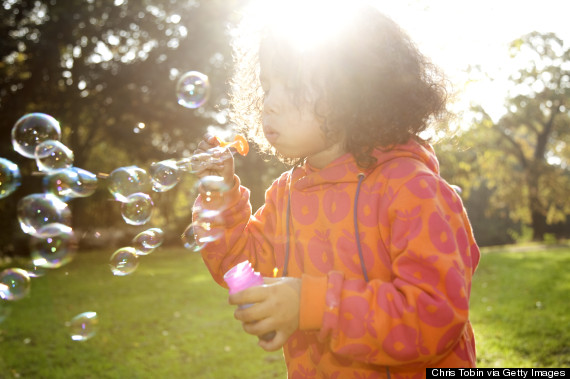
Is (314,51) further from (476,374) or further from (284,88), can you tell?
(476,374)

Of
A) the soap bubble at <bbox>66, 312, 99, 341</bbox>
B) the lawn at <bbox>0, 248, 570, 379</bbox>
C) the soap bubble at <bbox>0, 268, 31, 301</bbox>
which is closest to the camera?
the soap bubble at <bbox>66, 312, 99, 341</bbox>

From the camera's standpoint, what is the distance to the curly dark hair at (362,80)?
1.60m

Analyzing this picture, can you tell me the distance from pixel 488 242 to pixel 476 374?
36449mm

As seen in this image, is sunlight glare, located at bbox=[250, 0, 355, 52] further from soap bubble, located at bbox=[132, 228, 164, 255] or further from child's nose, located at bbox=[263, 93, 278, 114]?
soap bubble, located at bbox=[132, 228, 164, 255]

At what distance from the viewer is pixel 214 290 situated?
8609 millimetres

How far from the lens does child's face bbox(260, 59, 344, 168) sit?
5.21ft

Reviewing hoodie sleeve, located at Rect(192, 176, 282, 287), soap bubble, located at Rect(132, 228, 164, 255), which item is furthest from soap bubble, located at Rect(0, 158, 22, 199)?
hoodie sleeve, located at Rect(192, 176, 282, 287)

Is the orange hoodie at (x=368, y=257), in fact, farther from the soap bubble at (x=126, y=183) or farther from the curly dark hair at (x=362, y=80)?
the soap bubble at (x=126, y=183)

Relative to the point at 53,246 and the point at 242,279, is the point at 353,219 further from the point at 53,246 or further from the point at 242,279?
the point at 53,246

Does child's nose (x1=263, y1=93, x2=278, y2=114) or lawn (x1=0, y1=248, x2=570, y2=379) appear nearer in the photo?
child's nose (x1=263, y1=93, x2=278, y2=114)

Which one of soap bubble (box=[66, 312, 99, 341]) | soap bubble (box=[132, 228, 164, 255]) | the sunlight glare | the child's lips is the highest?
the sunlight glare

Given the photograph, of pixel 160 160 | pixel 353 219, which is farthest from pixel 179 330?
pixel 160 160

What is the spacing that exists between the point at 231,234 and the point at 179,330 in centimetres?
441

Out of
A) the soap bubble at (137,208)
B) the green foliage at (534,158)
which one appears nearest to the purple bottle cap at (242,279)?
the soap bubble at (137,208)
